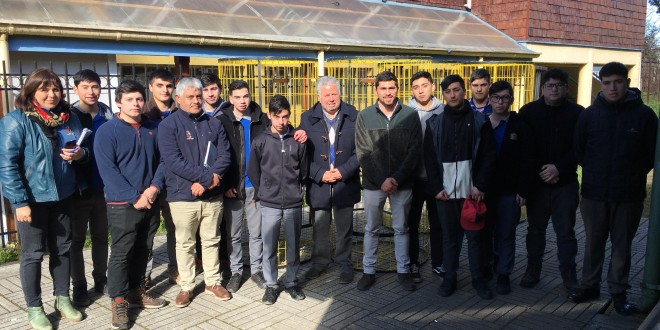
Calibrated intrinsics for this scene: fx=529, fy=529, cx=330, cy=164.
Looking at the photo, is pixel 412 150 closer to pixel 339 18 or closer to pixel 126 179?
pixel 126 179

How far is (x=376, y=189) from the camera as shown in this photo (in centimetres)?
507

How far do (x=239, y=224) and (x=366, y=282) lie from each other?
136 centimetres

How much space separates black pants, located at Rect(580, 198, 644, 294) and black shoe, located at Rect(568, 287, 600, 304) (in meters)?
0.25

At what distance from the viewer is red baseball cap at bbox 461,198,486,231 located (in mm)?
4691

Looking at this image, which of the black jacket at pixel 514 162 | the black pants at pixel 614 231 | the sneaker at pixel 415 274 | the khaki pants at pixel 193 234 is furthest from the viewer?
the sneaker at pixel 415 274

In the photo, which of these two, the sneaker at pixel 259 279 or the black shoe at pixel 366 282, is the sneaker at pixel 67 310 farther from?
the black shoe at pixel 366 282

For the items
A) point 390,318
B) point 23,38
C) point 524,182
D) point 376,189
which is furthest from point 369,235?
point 23,38

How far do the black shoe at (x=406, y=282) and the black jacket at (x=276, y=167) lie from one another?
1263 millimetres

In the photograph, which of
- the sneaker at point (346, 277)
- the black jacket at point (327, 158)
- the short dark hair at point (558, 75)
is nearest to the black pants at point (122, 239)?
the black jacket at point (327, 158)

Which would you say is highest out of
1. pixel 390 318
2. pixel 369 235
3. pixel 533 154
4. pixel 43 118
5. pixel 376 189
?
pixel 43 118

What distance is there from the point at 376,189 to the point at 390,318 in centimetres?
122

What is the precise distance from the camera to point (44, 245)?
422 centimetres

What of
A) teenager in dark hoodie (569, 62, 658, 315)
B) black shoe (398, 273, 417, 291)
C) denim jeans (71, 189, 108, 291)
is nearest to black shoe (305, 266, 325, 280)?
black shoe (398, 273, 417, 291)

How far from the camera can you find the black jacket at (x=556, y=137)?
474cm
